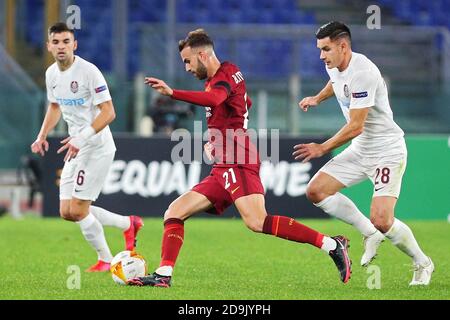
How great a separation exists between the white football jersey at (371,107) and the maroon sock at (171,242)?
5.50ft

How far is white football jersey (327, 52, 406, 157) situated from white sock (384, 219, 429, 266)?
655mm

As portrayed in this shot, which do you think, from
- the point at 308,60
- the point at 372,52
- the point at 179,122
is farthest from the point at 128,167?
the point at 372,52

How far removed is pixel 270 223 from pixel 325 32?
5.36 feet

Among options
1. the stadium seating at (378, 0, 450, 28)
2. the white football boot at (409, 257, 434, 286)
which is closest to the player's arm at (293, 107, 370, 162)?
the white football boot at (409, 257, 434, 286)

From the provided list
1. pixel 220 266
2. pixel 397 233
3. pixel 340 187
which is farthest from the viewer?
pixel 220 266

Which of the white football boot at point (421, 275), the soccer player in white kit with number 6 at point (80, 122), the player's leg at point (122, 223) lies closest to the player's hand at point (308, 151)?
the white football boot at point (421, 275)

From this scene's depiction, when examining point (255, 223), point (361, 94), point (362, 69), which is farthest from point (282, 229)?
point (362, 69)

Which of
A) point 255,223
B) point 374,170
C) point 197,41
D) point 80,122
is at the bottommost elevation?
point 255,223

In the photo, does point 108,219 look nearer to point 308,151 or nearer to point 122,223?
point 122,223

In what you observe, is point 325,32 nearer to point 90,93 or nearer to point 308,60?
point 90,93

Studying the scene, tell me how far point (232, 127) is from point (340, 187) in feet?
4.39

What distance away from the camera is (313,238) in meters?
9.01

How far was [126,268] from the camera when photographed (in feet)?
30.2

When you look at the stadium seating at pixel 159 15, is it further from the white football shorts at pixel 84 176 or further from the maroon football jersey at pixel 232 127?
the maroon football jersey at pixel 232 127
